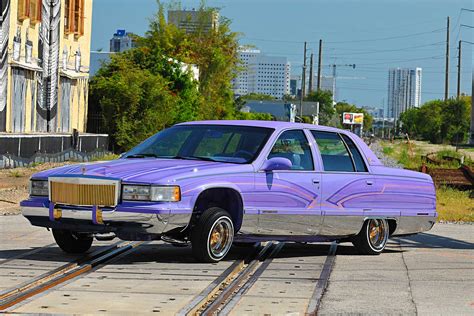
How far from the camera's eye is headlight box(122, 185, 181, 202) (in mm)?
10203

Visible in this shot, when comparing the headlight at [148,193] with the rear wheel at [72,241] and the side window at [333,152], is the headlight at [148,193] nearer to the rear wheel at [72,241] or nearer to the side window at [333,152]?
the rear wheel at [72,241]

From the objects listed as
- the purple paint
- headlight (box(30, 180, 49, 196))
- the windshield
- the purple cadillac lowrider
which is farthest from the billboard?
headlight (box(30, 180, 49, 196))

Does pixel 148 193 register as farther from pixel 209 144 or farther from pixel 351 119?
pixel 351 119

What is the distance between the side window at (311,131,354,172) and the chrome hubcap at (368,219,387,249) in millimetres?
753

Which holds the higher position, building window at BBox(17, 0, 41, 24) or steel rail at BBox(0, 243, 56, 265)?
building window at BBox(17, 0, 41, 24)

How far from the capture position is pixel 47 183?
35.2 ft

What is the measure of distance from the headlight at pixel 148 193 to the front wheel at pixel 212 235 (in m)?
0.48

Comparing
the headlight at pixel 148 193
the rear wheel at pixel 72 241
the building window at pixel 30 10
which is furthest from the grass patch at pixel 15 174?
the headlight at pixel 148 193

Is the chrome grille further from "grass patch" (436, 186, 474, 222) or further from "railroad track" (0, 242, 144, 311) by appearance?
"grass patch" (436, 186, 474, 222)

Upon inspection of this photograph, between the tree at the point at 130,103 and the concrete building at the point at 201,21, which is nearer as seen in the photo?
the tree at the point at 130,103

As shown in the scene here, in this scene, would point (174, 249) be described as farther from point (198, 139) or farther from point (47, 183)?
point (47, 183)

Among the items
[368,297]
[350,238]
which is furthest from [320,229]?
[368,297]

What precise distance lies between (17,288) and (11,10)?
2739 centimetres

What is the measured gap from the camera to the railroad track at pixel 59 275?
332 inches
